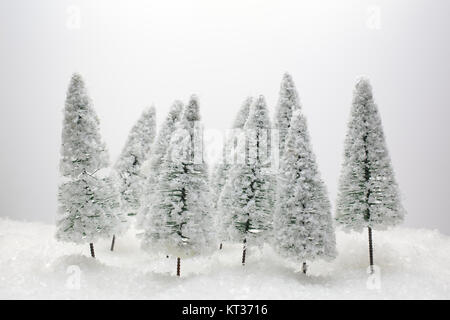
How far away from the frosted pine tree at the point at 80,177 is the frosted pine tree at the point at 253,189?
9276 millimetres

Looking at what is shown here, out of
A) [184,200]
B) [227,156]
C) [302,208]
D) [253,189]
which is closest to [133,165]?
[227,156]

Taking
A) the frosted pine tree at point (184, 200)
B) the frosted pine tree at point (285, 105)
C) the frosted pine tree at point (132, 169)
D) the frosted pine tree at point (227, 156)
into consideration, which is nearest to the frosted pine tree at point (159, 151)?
the frosted pine tree at point (132, 169)

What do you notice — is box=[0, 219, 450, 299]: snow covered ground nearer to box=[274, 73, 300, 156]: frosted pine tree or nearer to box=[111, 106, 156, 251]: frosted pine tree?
box=[111, 106, 156, 251]: frosted pine tree

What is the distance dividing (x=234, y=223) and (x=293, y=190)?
191 inches

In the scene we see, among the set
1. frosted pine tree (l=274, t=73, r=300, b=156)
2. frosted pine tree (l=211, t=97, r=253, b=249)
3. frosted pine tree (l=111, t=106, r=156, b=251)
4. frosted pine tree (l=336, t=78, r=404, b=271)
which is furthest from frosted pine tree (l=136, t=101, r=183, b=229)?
frosted pine tree (l=336, t=78, r=404, b=271)

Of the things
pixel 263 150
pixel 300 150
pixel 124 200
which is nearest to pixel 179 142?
pixel 263 150

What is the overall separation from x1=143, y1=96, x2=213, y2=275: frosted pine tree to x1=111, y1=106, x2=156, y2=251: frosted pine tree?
9516 mm

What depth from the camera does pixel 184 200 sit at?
23875mm

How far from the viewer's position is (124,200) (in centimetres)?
3291

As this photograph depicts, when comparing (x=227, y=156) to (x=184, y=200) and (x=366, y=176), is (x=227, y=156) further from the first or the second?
(x=366, y=176)

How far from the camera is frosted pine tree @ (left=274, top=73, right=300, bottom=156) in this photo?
3119 centimetres

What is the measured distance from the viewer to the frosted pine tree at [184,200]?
76.6 feet

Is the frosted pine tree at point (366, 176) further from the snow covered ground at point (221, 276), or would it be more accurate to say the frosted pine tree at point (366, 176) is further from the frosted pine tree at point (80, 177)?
the frosted pine tree at point (80, 177)

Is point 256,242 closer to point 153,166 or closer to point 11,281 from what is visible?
point 153,166
